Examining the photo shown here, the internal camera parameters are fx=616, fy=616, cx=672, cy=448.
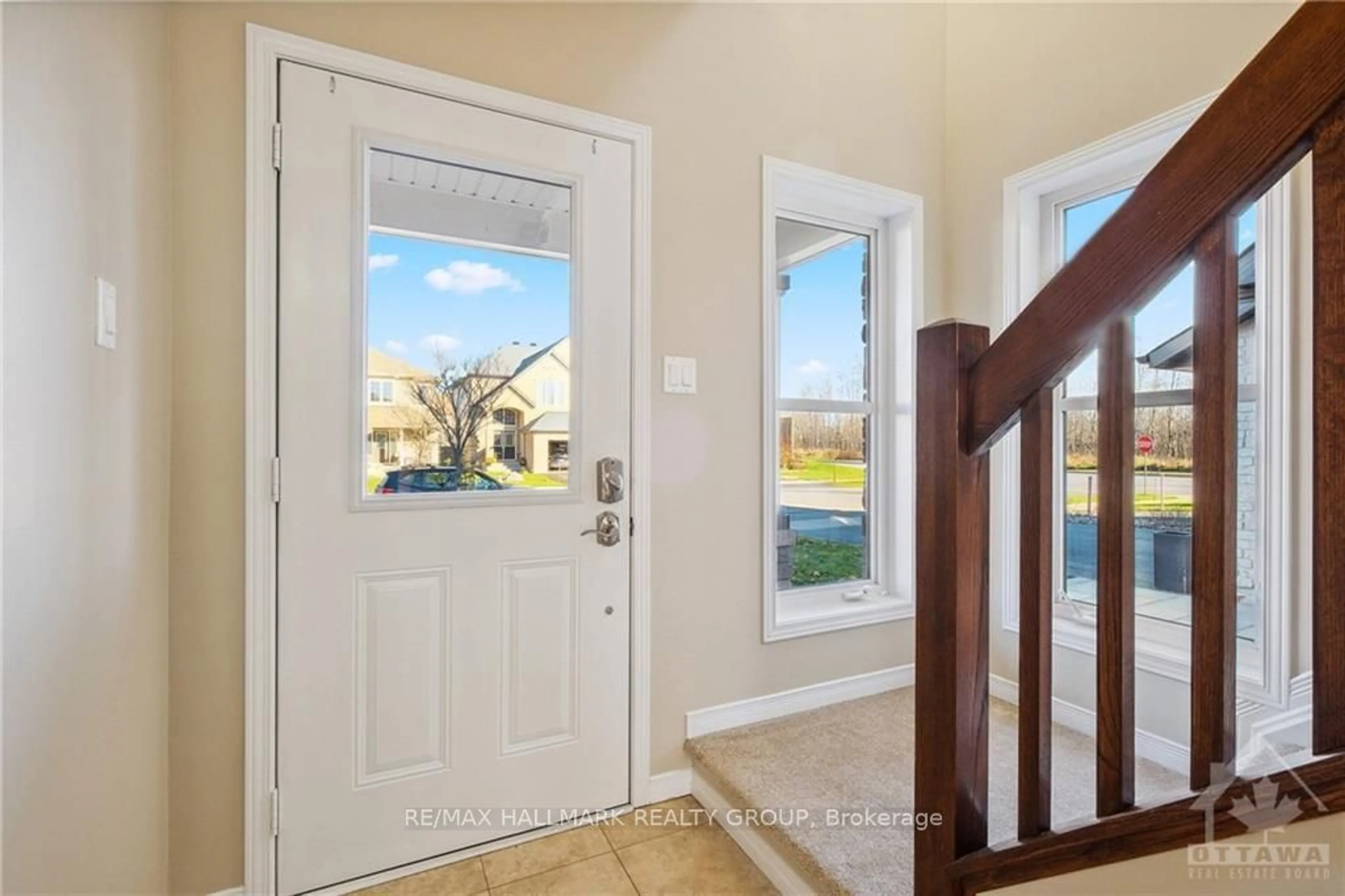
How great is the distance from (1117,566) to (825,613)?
5.19ft

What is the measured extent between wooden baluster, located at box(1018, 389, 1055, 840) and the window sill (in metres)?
1.26

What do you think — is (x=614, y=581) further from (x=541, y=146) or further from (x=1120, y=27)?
(x=1120, y=27)

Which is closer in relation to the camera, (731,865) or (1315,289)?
(1315,289)

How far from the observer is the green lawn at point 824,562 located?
2.40 m

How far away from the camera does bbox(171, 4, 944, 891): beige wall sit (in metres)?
1.43

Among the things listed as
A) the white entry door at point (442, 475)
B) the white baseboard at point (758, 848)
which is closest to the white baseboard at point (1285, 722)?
the white baseboard at point (758, 848)

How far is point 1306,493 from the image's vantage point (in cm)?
154

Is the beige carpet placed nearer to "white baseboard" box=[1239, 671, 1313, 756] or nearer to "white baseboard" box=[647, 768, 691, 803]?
"white baseboard" box=[647, 768, 691, 803]

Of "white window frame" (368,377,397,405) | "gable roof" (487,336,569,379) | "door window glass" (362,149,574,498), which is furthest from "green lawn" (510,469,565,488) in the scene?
"white window frame" (368,377,397,405)

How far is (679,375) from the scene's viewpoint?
6.43 feet

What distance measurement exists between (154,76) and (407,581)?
49.8 inches

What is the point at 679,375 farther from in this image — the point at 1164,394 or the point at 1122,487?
the point at 1164,394

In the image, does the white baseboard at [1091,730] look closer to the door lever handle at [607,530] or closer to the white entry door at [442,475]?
the door lever handle at [607,530]

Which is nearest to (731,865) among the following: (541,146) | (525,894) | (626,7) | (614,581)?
(525,894)
